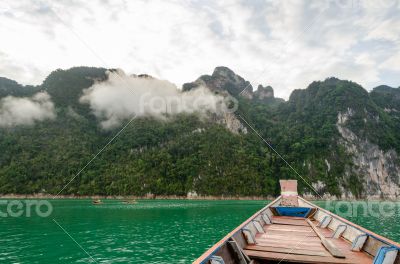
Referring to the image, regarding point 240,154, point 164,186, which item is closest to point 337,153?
point 240,154

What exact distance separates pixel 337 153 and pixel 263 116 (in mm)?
52892

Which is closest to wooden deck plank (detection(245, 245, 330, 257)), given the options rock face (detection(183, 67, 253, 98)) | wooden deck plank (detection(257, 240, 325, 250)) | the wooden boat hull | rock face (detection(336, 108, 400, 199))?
the wooden boat hull

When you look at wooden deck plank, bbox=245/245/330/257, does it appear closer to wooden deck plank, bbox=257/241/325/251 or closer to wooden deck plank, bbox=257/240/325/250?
wooden deck plank, bbox=257/241/325/251

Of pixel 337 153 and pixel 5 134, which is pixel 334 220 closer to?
pixel 337 153

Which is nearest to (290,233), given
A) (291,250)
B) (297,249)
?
(297,249)

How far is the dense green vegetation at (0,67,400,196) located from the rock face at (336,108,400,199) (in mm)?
3422

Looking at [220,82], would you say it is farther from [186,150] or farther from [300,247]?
[300,247]

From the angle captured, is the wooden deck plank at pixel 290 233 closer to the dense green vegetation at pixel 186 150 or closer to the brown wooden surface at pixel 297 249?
the brown wooden surface at pixel 297 249

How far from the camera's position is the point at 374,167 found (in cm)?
12912

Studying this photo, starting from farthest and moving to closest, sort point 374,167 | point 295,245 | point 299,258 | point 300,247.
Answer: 1. point 374,167
2. point 295,245
3. point 300,247
4. point 299,258

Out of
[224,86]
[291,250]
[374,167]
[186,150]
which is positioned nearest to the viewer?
[291,250]

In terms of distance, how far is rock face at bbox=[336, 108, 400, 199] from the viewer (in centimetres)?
12375

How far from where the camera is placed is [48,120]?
488 ft

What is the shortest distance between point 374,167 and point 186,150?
88.0 metres
